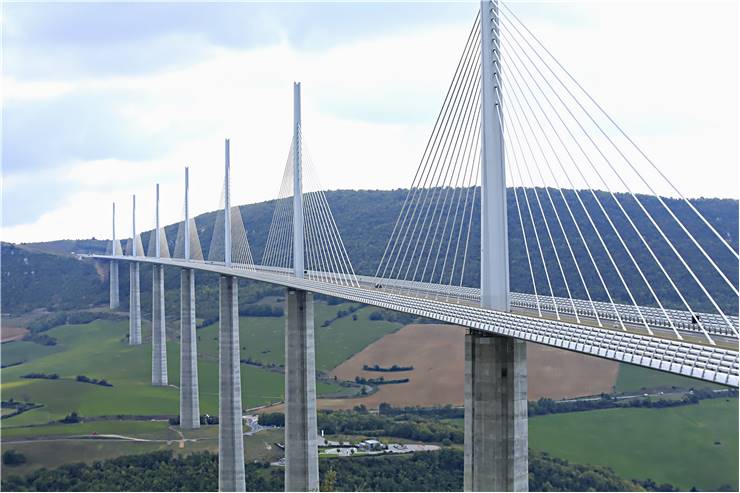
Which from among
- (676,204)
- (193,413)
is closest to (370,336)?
(193,413)

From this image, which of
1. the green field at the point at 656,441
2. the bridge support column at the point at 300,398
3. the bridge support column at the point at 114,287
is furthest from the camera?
the bridge support column at the point at 114,287

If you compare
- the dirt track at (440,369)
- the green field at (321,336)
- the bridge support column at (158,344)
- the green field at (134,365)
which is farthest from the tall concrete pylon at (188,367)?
the green field at (321,336)

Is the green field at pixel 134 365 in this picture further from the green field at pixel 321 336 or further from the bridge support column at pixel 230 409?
the bridge support column at pixel 230 409

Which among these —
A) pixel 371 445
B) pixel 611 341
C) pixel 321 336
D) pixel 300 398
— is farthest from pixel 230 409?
pixel 321 336

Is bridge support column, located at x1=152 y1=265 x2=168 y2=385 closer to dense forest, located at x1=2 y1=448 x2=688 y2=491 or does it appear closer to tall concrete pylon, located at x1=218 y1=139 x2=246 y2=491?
dense forest, located at x1=2 y1=448 x2=688 y2=491

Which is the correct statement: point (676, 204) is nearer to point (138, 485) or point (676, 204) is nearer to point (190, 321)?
point (190, 321)

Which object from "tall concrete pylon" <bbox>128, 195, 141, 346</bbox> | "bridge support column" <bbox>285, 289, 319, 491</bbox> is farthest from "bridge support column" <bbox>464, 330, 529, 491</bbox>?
"tall concrete pylon" <bbox>128, 195, 141, 346</bbox>

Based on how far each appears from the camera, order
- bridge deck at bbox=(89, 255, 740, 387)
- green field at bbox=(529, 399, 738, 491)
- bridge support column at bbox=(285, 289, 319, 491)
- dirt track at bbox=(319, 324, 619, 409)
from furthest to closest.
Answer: dirt track at bbox=(319, 324, 619, 409) → green field at bbox=(529, 399, 738, 491) → bridge support column at bbox=(285, 289, 319, 491) → bridge deck at bbox=(89, 255, 740, 387)
